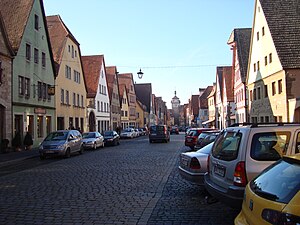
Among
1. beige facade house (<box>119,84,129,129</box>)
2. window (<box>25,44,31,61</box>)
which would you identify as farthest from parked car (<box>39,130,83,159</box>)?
beige facade house (<box>119,84,129,129</box>)

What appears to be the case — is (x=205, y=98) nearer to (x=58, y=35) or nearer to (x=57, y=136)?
(x=58, y=35)

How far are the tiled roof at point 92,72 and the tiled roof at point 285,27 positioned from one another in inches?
1079

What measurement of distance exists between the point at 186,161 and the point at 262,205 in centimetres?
573

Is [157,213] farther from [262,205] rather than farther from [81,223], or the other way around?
[262,205]

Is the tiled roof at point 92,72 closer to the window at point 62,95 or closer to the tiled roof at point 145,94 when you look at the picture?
the window at point 62,95

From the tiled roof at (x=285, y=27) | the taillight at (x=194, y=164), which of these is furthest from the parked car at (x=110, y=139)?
the taillight at (x=194, y=164)

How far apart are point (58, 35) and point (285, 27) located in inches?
935

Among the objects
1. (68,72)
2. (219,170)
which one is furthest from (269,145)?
(68,72)

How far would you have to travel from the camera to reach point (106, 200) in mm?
8430

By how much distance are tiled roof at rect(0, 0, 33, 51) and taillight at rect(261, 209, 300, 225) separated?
26556 mm

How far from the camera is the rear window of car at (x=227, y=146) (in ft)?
20.6

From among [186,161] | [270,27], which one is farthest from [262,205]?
[270,27]

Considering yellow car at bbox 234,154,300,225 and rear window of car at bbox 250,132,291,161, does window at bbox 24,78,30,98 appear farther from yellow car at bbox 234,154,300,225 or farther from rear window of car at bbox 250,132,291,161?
yellow car at bbox 234,154,300,225

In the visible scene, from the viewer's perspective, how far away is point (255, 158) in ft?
19.6
